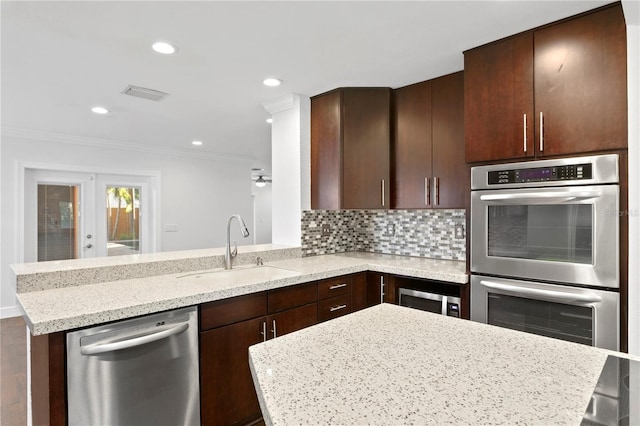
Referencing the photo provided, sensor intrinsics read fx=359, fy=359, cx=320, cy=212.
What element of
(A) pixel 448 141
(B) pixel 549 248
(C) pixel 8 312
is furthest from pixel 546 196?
(C) pixel 8 312

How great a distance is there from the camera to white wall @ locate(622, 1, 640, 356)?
156cm

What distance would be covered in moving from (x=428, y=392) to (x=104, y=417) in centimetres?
152

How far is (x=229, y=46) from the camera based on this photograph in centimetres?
222

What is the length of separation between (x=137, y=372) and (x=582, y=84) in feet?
8.72

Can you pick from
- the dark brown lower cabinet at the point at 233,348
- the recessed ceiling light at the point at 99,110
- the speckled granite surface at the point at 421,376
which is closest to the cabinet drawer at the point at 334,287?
the dark brown lower cabinet at the point at 233,348

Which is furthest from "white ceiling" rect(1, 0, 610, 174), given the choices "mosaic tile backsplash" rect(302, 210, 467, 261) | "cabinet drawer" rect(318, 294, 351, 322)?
"cabinet drawer" rect(318, 294, 351, 322)

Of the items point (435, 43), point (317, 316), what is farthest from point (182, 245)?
point (435, 43)

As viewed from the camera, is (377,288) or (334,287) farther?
(377,288)

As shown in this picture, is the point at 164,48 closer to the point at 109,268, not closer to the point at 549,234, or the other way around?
the point at 109,268

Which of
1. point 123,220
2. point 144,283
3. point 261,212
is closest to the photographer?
point 144,283

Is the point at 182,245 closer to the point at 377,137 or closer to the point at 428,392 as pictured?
the point at 377,137

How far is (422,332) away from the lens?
1.13 meters

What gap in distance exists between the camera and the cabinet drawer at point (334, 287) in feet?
8.27

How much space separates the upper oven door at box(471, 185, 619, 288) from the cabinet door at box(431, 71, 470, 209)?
45 cm
